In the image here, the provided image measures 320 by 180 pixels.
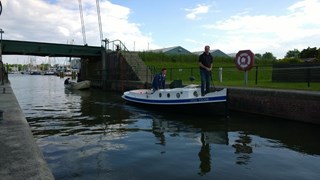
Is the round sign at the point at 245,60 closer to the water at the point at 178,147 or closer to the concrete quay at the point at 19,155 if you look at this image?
the water at the point at 178,147

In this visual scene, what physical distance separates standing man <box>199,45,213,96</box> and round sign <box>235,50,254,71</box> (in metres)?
5.36

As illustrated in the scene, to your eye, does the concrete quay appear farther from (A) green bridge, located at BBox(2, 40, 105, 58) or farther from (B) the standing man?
(A) green bridge, located at BBox(2, 40, 105, 58)

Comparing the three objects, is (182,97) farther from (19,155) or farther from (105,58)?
(105,58)

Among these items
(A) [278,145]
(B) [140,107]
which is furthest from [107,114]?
(A) [278,145]

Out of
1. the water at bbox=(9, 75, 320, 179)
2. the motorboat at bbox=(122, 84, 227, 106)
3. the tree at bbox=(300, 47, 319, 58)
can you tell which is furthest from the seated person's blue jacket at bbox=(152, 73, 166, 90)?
the tree at bbox=(300, 47, 319, 58)

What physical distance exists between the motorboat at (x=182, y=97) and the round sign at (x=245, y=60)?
14.8ft

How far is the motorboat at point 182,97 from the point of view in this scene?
15406 mm

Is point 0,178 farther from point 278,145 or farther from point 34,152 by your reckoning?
point 278,145

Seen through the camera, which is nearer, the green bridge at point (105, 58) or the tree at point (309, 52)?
the green bridge at point (105, 58)

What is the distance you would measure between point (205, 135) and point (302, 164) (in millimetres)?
→ 4005

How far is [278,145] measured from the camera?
10.5 metres

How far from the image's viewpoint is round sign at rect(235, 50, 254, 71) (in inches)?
796

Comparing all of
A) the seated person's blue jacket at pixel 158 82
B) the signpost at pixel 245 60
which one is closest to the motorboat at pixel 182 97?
the seated person's blue jacket at pixel 158 82

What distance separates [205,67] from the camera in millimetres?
15273
